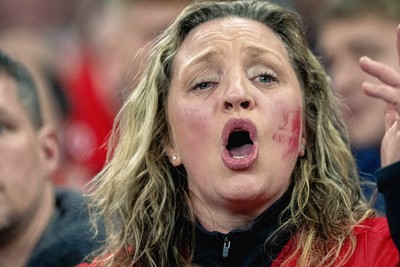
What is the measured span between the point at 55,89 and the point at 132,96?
2078 mm

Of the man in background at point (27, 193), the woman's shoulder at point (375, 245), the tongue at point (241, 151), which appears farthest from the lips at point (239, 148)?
the man in background at point (27, 193)

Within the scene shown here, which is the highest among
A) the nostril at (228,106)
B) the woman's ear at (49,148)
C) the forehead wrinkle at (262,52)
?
the forehead wrinkle at (262,52)

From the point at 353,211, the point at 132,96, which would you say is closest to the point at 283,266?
the point at 353,211

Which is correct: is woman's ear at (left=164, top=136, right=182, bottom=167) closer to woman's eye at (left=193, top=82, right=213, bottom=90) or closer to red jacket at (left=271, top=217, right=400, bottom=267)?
woman's eye at (left=193, top=82, right=213, bottom=90)

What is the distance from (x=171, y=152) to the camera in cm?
348

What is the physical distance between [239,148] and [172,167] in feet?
1.14

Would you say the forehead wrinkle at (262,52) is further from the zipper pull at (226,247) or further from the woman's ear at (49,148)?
the woman's ear at (49,148)

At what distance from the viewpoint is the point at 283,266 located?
311 cm

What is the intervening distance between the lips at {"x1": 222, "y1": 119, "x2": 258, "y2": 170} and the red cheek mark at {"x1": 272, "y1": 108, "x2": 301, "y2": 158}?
8 cm

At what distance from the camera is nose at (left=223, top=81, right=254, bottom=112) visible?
3160mm

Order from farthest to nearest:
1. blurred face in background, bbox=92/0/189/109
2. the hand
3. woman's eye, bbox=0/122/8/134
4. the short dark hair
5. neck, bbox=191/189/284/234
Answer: blurred face in background, bbox=92/0/189/109, the short dark hair, woman's eye, bbox=0/122/8/134, neck, bbox=191/189/284/234, the hand

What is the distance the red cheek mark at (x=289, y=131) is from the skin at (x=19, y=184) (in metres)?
1.33

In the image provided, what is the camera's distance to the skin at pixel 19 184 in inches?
165

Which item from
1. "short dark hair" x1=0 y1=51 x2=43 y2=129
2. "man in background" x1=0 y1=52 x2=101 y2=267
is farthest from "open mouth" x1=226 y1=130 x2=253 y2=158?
"short dark hair" x1=0 y1=51 x2=43 y2=129
